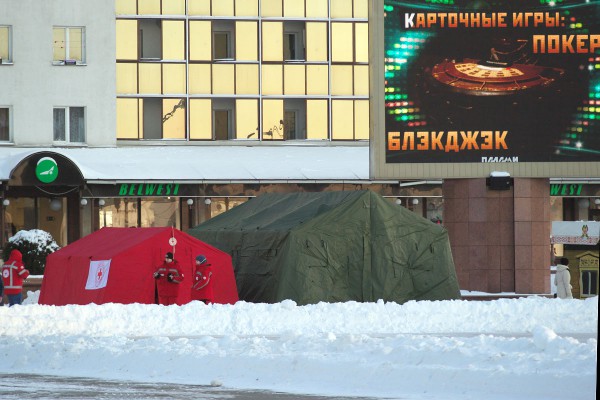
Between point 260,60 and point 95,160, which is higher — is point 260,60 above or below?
above

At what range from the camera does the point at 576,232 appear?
3216 centimetres

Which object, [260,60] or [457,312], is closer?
[457,312]

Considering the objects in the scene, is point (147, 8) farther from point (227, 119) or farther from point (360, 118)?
point (360, 118)

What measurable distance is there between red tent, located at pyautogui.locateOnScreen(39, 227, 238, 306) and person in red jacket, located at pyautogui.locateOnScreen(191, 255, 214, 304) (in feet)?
1.35

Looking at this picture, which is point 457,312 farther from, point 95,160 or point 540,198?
point 95,160

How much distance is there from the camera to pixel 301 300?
2897 cm

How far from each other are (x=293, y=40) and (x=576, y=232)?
24.5 metres

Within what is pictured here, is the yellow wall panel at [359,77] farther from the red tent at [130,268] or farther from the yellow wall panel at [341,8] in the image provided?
the red tent at [130,268]

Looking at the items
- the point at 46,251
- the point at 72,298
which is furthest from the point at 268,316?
the point at 46,251

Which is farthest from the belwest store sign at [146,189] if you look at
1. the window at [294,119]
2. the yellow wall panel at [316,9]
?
the yellow wall panel at [316,9]

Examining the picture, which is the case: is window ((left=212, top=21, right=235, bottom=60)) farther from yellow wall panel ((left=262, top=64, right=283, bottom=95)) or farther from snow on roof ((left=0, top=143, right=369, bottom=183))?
snow on roof ((left=0, top=143, right=369, bottom=183))

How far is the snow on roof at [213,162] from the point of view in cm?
4977

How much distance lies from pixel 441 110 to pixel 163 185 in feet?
58.5

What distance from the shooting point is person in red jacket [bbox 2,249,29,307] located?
29.4 meters
